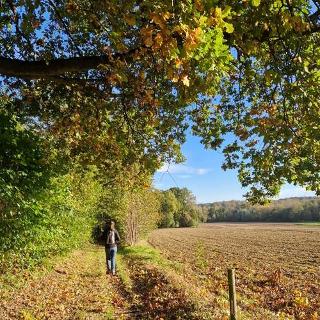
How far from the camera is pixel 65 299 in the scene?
1338 cm

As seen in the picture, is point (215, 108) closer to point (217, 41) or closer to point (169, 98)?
point (169, 98)

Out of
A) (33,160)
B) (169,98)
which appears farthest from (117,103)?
(33,160)

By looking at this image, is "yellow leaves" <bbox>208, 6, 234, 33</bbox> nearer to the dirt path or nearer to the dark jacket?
the dirt path

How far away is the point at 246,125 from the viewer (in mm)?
11367

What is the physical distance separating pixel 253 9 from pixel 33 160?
333 inches

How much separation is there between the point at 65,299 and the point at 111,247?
21.5 feet

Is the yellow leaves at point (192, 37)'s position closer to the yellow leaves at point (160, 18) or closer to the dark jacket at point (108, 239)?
the yellow leaves at point (160, 18)

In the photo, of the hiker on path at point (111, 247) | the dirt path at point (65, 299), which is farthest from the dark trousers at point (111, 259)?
the dirt path at point (65, 299)

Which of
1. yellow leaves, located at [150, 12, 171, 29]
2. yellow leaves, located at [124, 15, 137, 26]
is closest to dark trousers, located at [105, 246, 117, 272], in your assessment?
yellow leaves, located at [124, 15, 137, 26]

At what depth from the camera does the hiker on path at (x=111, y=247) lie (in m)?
19.7

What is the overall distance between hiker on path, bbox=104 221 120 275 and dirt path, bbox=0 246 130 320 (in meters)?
0.96

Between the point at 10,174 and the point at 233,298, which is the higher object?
the point at 10,174

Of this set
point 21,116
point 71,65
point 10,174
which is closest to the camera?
point 71,65

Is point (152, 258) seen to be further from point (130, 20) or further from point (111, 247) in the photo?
point (130, 20)
